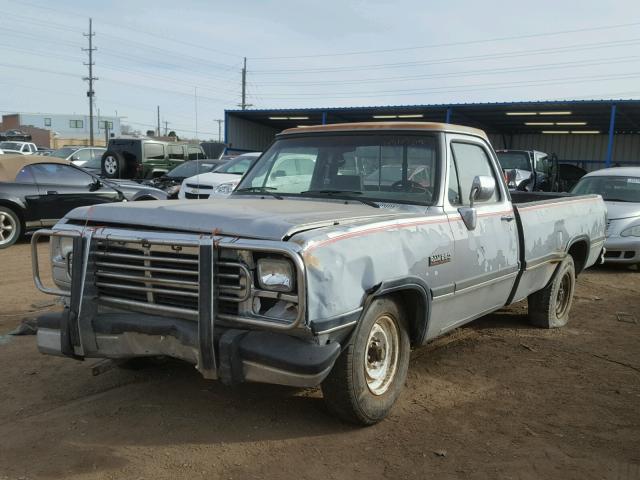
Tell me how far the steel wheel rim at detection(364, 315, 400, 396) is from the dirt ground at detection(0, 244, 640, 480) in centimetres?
26

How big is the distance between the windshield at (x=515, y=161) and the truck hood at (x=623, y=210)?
250 inches

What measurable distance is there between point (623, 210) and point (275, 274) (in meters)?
8.54

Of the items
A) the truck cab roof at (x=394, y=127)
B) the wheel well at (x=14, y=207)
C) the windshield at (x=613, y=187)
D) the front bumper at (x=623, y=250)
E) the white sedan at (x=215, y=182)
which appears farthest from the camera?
the white sedan at (x=215, y=182)

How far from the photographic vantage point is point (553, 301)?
6102 millimetres

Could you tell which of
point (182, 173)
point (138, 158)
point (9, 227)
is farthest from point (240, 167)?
point (138, 158)

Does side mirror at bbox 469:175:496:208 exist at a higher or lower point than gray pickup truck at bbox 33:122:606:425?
higher

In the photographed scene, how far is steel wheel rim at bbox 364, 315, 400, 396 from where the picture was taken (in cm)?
368

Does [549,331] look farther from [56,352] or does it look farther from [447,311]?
[56,352]

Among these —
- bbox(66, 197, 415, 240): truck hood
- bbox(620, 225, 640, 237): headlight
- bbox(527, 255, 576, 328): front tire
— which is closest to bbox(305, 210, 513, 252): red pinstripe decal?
bbox(66, 197, 415, 240): truck hood

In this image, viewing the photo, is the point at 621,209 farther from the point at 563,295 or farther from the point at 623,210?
the point at 563,295

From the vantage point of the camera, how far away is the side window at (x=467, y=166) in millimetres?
4566

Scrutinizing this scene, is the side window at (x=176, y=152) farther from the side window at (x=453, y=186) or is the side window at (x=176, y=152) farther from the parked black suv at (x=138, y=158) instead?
the side window at (x=453, y=186)

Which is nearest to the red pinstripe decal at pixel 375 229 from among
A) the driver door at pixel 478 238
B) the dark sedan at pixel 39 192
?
the driver door at pixel 478 238

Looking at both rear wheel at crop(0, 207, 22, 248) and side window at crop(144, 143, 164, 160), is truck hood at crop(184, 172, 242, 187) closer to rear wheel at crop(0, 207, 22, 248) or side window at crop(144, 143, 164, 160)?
rear wheel at crop(0, 207, 22, 248)
